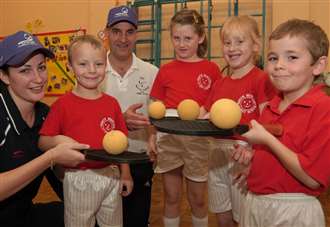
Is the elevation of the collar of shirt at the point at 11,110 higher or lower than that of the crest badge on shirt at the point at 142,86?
lower

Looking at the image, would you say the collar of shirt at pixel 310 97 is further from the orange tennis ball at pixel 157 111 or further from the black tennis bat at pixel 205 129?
the orange tennis ball at pixel 157 111

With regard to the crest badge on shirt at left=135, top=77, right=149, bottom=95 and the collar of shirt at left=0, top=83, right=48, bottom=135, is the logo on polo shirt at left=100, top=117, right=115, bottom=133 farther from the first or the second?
the crest badge on shirt at left=135, top=77, right=149, bottom=95

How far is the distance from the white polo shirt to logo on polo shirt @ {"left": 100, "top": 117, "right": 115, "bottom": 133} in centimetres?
53

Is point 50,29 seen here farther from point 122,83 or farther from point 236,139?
point 236,139

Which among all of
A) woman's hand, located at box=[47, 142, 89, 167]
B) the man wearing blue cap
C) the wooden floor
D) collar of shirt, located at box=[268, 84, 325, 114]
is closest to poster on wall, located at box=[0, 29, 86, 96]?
the wooden floor

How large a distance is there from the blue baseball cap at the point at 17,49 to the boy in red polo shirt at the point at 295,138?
2.98 feet

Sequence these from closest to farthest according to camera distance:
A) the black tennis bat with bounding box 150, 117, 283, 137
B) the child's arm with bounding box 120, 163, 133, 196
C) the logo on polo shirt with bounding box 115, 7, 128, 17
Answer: the black tennis bat with bounding box 150, 117, 283, 137 → the child's arm with bounding box 120, 163, 133, 196 → the logo on polo shirt with bounding box 115, 7, 128, 17

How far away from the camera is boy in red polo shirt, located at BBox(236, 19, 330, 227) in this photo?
1165 mm

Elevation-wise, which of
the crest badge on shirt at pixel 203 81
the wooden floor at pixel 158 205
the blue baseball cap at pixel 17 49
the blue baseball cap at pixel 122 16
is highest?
the blue baseball cap at pixel 122 16

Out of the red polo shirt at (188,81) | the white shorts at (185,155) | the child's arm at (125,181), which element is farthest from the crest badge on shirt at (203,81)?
the child's arm at (125,181)

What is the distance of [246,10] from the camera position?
4.25m

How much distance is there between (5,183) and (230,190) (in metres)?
0.97

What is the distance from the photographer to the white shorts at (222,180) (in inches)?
69.7

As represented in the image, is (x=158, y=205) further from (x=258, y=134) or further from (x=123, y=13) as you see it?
(x=258, y=134)
